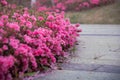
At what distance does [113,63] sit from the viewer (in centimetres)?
481

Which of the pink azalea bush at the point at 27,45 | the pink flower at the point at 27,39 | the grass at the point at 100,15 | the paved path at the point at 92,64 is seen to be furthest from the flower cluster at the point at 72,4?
the pink flower at the point at 27,39

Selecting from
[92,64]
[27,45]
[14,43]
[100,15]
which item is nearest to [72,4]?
[100,15]

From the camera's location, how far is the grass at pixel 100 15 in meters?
12.0

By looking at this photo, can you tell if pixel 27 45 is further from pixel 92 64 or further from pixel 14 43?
pixel 92 64

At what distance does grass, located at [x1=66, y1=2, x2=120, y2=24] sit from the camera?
12.0 m

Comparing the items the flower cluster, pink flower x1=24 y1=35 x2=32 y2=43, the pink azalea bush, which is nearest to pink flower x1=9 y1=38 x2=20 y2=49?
the pink azalea bush

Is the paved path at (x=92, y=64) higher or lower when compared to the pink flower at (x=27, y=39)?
lower

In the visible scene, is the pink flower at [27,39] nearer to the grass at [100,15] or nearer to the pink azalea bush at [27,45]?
the pink azalea bush at [27,45]

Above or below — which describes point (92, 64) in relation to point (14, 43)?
below

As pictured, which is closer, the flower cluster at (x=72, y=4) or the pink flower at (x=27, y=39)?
the pink flower at (x=27, y=39)

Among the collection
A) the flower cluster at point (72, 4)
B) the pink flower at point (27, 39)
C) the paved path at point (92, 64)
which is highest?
the flower cluster at point (72, 4)

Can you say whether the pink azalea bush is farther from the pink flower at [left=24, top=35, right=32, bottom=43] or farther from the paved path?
the paved path

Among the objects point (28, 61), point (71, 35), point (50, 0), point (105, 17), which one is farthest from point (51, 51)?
point (50, 0)

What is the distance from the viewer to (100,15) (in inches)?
495
